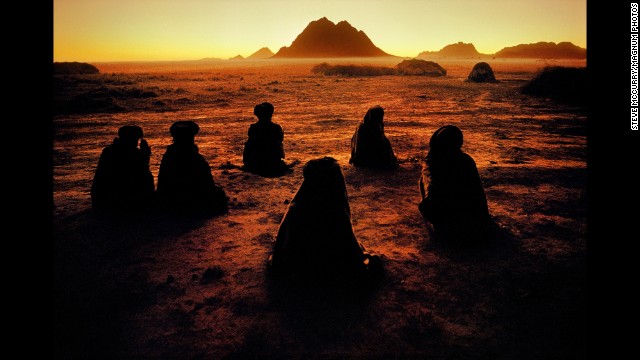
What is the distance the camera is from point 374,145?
27.5 ft

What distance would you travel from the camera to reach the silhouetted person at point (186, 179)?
5684 mm

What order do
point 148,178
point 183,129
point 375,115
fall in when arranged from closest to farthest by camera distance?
1. point 183,129
2. point 148,178
3. point 375,115

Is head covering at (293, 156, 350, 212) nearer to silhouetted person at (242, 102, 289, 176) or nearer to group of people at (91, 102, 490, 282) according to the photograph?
group of people at (91, 102, 490, 282)

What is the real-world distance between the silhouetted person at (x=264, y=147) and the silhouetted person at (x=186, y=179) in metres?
2.04

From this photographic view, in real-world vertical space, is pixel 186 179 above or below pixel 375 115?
below

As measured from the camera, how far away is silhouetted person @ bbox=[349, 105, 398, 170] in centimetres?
838

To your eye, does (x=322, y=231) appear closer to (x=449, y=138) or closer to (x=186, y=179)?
(x=449, y=138)

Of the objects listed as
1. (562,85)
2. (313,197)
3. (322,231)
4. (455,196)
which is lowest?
(322,231)

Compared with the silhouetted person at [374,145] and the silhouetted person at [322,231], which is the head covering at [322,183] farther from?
the silhouetted person at [374,145]

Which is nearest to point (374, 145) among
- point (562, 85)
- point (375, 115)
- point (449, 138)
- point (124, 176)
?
point (375, 115)

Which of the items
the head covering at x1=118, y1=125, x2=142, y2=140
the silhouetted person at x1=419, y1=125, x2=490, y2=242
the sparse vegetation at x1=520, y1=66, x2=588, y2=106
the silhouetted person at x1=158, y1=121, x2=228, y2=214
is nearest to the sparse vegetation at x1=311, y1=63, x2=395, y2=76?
the sparse vegetation at x1=520, y1=66, x2=588, y2=106

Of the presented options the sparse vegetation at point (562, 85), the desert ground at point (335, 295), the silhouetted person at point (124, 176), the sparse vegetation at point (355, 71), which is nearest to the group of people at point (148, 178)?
the silhouetted person at point (124, 176)

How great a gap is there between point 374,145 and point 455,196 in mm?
3662

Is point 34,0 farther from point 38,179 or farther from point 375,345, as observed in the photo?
point 375,345
